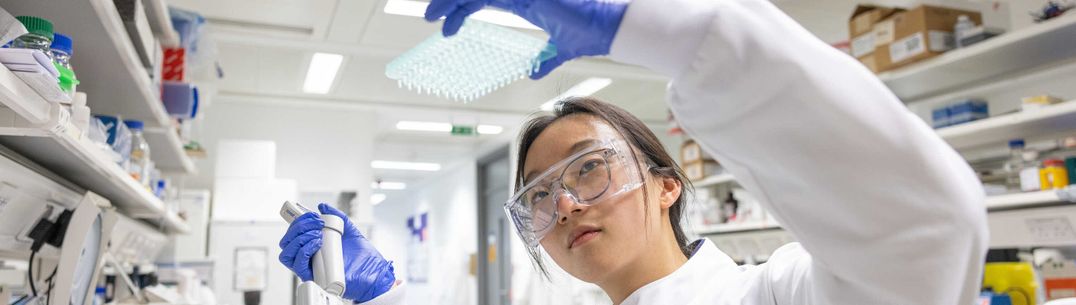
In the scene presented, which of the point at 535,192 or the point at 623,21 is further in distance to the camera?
the point at 535,192

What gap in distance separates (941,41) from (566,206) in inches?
Result: 109

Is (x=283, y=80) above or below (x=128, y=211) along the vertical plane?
above

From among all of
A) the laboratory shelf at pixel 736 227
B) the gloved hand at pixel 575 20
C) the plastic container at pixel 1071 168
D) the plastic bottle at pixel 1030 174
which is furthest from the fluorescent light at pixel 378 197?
the gloved hand at pixel 575 20

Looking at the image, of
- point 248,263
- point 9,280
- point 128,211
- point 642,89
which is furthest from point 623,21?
point 642,89

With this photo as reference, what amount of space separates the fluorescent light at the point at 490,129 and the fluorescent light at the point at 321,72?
77.3 inches

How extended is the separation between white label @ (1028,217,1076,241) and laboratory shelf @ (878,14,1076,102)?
71 cm

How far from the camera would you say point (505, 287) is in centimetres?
863

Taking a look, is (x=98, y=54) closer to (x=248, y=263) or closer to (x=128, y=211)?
(x=128, y=211)

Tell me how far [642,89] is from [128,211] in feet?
14.5

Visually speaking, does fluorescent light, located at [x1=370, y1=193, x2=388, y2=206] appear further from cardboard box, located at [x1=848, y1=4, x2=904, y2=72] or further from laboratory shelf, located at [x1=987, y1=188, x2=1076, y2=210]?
laboratory shelf, located at [x1=987, y1=188, x2=1076, y2=210]

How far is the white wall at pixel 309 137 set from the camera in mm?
6625

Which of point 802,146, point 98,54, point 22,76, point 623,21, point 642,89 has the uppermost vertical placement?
point 642,89

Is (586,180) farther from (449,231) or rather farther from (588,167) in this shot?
(449,231)

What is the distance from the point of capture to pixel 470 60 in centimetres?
233
